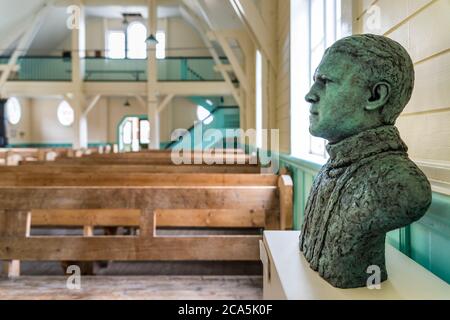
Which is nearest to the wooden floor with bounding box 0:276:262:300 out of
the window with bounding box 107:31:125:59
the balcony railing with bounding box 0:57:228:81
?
the balcony railing with bounding box 0:57:228:81

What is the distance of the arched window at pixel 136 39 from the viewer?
14414mm

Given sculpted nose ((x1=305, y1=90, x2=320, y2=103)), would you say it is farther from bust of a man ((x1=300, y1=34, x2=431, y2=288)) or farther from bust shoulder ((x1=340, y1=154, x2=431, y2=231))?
bust shoulder ((x1=340, y1=154, x2=431, y2=231))

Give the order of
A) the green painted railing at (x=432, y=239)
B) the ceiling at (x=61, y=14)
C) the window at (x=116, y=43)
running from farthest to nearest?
the window at (x=116, y=43)
the ceiling at (x=61, y=14)
the green painted railing at (x=432, y=239)

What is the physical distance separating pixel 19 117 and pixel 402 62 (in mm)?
16426

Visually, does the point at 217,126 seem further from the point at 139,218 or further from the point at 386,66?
the point at 386,66

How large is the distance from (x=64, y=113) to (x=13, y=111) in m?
1.76

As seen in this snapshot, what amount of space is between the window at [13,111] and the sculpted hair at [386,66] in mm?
15485

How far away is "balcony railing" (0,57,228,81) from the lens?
1333 cm

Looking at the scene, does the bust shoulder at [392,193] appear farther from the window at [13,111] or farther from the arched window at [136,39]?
the window at [13,111]

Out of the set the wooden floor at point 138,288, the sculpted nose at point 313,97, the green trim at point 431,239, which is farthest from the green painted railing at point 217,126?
the sculpted nose at point 313,97

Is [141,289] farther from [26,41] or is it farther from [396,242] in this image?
[26,41]

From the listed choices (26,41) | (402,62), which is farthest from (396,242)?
(26,41)

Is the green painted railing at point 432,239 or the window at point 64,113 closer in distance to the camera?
the green painted railing at point 432,239

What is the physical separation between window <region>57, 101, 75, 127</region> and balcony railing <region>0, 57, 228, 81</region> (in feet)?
6.48
